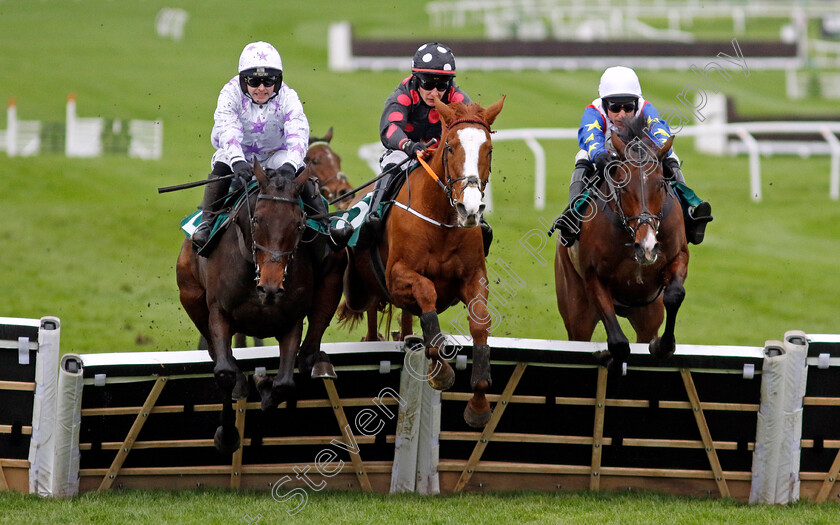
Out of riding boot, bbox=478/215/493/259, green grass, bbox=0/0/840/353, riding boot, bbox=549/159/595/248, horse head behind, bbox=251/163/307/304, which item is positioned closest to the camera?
horse head behind, bbox=251/163/307/304

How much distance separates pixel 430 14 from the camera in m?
46.0

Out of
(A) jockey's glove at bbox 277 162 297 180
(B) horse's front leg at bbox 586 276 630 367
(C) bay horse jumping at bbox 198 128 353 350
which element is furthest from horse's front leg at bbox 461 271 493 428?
(C) bay horse jumping at bbox 198 128 353 350

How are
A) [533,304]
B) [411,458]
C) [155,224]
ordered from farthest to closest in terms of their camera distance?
1. [155,224]
2. [533,304]
3. [411,458]

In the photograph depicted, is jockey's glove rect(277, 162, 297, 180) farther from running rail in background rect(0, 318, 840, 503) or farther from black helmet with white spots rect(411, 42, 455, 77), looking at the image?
black helmet with white spots rect(411, 42, 455, 77)

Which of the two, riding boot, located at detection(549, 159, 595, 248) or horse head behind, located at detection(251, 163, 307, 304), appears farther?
riding boot, located at detection(549, 159, 595, 248)

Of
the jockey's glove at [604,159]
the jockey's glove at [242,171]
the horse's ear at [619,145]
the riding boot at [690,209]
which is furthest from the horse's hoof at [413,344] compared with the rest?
the riding boot at [690,209]

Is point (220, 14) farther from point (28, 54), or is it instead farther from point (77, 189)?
point (77, 189)

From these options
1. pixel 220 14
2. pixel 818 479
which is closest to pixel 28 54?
pixel 220 14

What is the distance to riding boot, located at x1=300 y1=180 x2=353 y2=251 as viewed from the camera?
7.57 m

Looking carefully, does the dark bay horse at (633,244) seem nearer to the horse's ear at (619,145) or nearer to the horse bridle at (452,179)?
the horse's ear at (619,145)

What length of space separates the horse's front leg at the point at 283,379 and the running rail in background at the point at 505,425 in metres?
0.12

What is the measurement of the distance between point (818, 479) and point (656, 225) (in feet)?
6.44

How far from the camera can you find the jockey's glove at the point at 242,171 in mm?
7191

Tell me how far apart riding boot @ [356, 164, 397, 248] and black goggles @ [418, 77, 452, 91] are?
626 mm
